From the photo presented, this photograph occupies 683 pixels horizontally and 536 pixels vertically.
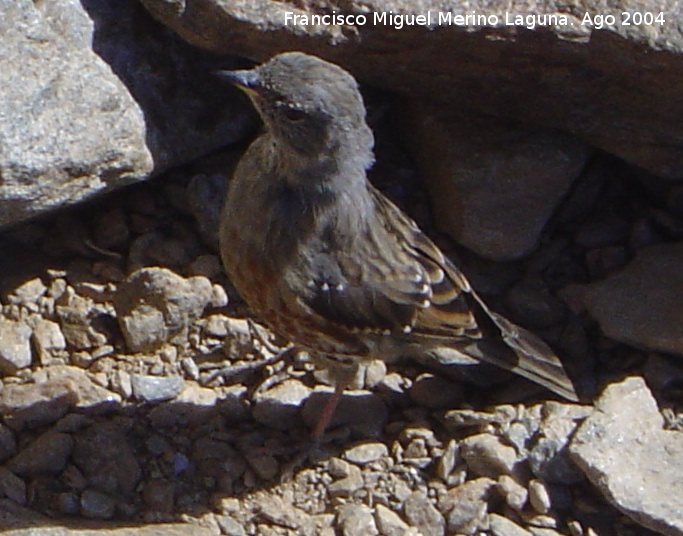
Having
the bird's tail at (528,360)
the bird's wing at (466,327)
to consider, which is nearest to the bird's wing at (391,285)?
the bird's wing at (466,327)

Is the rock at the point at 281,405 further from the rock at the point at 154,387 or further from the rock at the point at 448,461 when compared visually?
the rock at the point at 448,461

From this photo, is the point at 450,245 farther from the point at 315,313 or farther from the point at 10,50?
the point at 10,50

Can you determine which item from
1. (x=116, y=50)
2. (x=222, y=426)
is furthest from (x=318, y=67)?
(x=222, y=426)

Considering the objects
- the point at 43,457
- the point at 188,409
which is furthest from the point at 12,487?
the point at 188,409

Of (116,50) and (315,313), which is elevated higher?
(116,50)

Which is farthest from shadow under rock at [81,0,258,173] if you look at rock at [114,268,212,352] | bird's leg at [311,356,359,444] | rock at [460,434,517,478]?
rock at [460,434,517,478]

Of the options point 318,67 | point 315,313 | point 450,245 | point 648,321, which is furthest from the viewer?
point 450,245

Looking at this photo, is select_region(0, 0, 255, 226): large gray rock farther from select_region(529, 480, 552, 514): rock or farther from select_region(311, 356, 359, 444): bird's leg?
select_region(529, 480, 552, 514): rock
